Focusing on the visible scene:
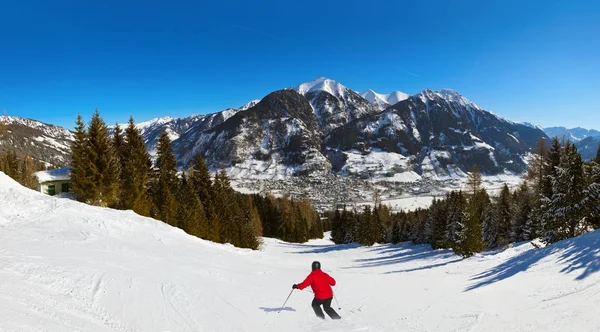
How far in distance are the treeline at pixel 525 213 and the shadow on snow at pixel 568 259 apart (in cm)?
881

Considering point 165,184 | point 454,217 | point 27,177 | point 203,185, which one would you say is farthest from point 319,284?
point 27,177

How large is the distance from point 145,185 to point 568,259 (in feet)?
140

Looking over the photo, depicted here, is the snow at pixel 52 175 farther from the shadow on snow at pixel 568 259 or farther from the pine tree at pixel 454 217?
the pine tree at pixel 454 217

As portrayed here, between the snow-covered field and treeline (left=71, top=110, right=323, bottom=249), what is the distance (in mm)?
14025

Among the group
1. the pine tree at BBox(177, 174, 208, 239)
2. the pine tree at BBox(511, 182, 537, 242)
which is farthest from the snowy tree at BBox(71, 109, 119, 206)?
the pine tree at BBox(511, 182, 537, 242)

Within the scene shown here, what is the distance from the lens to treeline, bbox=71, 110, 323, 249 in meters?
33.3

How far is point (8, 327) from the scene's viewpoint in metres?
6.24

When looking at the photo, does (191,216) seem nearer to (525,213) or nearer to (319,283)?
(319,283)

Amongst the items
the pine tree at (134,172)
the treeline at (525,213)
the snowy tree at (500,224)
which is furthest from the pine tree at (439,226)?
the pine tree at (134,172)

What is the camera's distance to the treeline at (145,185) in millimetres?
33281

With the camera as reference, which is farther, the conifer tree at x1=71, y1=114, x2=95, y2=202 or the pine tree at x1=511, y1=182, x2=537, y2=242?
the pine tree at x1=511, y1=182, x2=537, y2=242

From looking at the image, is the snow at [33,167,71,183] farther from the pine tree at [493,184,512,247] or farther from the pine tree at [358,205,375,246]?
the pine tree at [493,184,512,247]

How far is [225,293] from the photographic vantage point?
1273cm

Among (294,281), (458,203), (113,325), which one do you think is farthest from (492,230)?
(113,325)
